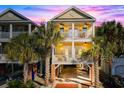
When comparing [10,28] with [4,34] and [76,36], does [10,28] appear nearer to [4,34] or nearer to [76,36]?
[4,34]

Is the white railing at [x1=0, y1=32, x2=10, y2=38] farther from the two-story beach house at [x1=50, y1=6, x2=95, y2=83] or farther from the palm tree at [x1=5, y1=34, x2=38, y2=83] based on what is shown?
the two-story beach house at [x1=50, y1=6, x2=95, y2=83]

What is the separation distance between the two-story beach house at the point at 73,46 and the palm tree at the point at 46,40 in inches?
5.3

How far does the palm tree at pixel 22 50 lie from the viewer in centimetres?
880

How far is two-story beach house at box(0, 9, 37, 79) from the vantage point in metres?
9.05

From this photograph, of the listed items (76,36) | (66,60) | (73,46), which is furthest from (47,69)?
(76,36)

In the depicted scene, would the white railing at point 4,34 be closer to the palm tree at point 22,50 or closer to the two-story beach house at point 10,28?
the two-story beach house at point 10,28

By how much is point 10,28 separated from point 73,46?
67.5 inches

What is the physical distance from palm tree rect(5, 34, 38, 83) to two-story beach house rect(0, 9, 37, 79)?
155 mm
